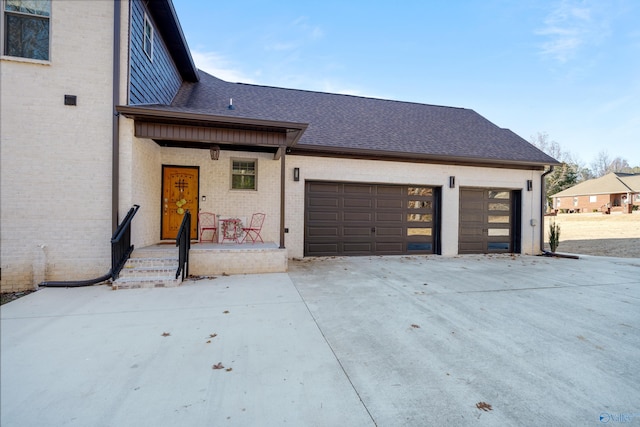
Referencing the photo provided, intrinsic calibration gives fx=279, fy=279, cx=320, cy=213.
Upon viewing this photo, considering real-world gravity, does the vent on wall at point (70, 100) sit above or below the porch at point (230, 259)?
above

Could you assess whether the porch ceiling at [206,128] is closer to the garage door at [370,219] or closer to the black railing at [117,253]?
the black railing at [117,253]

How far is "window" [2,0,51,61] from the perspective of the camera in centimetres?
493

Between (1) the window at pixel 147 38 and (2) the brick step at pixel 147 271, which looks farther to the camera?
(1) the window at pixel 147 38

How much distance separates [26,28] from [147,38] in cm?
224

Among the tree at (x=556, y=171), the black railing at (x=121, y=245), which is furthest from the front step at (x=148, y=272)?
the tree at (x=556, y=171)

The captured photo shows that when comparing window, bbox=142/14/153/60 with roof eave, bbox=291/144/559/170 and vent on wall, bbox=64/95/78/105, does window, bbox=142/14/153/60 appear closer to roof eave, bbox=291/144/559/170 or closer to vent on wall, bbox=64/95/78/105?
vent on wall, bbox=64/95/78/105

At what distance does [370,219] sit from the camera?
29.3ft

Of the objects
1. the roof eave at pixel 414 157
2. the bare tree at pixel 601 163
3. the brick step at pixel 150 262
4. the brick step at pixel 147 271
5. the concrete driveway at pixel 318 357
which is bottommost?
the concrete driveway at pixel 318 357

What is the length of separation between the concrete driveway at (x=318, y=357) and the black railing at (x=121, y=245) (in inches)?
19.6

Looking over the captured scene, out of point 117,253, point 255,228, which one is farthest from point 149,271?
point 255,228

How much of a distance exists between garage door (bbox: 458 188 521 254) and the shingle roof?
133cm

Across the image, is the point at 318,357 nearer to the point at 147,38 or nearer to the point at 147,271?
the point at 147,271

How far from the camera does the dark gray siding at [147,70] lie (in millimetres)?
5832

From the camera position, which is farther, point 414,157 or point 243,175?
point 414,157
